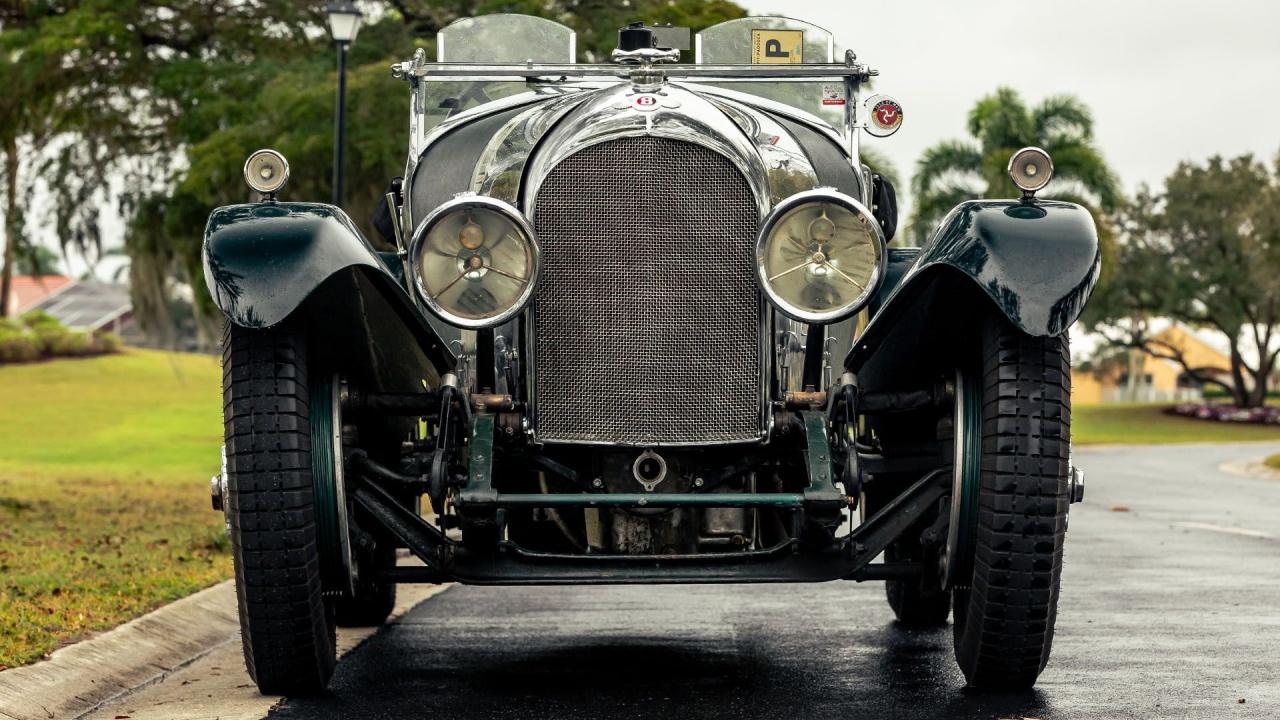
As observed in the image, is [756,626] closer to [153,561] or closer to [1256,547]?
[153,561]

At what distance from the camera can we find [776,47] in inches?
313

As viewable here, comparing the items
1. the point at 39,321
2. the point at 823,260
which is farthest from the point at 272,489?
the point at 39,321

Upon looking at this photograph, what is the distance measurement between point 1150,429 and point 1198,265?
22.4 ft

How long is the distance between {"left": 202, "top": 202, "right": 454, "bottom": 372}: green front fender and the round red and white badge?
8.28ft

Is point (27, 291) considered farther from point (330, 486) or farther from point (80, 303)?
point (330, 486)

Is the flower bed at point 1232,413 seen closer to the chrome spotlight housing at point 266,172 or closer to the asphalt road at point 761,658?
the asphalt road at point 761,658

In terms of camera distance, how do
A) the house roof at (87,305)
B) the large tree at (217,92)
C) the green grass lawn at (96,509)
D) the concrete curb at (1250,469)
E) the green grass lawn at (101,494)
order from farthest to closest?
1. the house roof at (87,305)
2. the concrete curb at (1250,469)
3. the large tree at (217,92)
4. the green grass lawn at (101,494)
5. the green grass lawn at (96,509)

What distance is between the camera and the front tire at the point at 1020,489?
18.3 feet

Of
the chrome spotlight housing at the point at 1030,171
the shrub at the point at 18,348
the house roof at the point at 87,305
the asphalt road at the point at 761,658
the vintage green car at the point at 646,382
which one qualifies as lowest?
the house roof at the point at 87,305

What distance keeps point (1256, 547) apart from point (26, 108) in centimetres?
1172

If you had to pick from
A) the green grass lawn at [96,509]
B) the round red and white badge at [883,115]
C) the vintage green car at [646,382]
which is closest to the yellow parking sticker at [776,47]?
the round red and white badge at [883,115]

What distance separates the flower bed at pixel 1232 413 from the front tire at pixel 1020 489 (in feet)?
187

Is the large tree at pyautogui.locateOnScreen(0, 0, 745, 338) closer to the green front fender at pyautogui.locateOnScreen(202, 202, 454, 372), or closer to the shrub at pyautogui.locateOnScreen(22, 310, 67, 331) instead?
the green front fender at pyautogui.locateOnScreen(202, 202, 454, 372)

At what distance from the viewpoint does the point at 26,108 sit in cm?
1769
